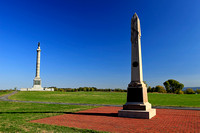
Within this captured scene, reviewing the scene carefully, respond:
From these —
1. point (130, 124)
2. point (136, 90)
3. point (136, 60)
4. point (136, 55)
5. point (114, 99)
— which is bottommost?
point (114, 99)

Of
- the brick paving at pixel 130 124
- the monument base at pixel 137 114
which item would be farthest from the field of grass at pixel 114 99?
the brick paving at pixel 130 124

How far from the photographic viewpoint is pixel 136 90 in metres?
11.8

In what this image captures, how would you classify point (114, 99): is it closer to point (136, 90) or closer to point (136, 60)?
point (136, 90)

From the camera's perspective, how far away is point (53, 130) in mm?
7137

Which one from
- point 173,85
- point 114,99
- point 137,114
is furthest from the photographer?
point 173,85

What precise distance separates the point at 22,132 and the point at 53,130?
4.10 ft

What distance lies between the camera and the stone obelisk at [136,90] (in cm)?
1098

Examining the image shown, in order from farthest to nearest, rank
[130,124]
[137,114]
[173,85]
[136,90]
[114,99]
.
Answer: [173,85] → [114,99] → [136,90] → [137,114] → [130,124]

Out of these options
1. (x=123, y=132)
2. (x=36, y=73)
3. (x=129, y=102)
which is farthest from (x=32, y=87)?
(x=123, y=132)

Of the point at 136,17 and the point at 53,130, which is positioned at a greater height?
the point at 136,17

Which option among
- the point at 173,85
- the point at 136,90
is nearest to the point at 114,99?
the point at 136,90

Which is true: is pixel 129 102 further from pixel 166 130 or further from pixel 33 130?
pixel 33 130

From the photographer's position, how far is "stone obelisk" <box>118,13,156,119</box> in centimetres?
1098

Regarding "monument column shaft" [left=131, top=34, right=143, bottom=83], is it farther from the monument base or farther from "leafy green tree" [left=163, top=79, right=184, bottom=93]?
"leafy green tree" [left=163, top=79, right=184, bottom=93]
